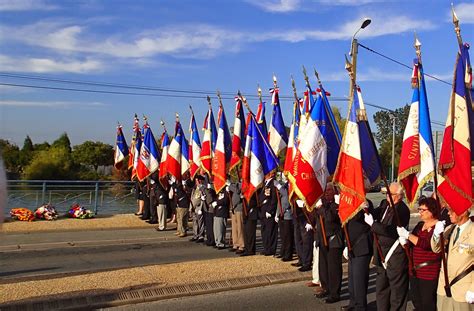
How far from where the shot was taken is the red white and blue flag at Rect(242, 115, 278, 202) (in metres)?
10.7

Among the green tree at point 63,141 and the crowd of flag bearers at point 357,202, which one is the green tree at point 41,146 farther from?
the crowd of flag bearers at point 357,202

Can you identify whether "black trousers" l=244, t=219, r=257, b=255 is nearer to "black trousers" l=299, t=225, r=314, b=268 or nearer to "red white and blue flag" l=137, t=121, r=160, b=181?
"black trousers" l=299, t=225, r=314, b=268

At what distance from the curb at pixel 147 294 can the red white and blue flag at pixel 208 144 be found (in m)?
5.44

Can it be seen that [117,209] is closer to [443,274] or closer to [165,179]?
[165,179]

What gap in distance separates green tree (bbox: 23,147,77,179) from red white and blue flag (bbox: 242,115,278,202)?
87.3 feet

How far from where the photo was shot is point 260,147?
1093cm

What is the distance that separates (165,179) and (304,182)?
331 inches

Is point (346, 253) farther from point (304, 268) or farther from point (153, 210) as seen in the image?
point (153, 210)

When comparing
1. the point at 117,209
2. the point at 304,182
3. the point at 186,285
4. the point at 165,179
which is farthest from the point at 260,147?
the point at 117,209

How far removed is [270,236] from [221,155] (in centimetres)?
273

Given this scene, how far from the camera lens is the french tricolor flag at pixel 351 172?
6293 millimetres

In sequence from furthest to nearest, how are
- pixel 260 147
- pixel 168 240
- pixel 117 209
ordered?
pixel 117 209, pixel 168 240, pixel 260 147

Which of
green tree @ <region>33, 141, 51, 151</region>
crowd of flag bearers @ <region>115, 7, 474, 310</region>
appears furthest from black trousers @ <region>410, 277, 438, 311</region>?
green tree @ <region>33, 141, 51, 151</region>

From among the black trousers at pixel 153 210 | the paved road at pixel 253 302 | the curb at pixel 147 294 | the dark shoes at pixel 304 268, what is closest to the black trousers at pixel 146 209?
the black trousers at pixel 153 210
